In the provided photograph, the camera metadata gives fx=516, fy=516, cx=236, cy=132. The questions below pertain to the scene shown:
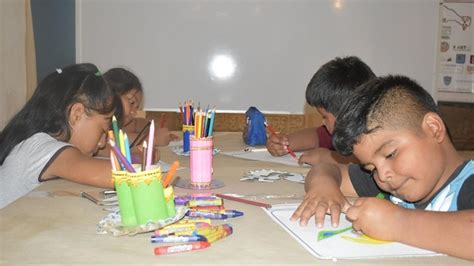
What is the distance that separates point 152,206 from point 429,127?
0.52 m

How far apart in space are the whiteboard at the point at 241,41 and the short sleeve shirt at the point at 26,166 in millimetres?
2070

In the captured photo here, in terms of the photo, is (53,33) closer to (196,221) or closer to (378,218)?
(196,221)

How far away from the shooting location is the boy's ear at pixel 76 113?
1.46 metres

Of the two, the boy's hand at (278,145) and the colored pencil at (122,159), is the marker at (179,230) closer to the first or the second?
the colored pencil at (122,159)

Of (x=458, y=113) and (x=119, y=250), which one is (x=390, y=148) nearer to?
(x=119, y=250)

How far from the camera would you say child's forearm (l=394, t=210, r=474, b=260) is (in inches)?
28.5

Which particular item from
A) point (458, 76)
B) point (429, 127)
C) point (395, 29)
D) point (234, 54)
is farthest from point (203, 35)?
point (429, 127)

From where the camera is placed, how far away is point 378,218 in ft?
2.62

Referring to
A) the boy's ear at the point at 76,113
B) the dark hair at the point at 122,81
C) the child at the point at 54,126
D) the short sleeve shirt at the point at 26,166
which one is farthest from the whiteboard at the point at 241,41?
the short sleeve shirt at the point at 26,166

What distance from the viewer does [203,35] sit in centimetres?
338

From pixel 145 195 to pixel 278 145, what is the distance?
3.19 feet


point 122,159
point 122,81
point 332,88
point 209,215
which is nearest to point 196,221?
point 209,215

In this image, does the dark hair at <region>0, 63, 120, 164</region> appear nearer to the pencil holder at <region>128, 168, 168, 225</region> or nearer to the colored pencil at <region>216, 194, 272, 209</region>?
the colored pencil at <region>216, 194, 272, 209</region>

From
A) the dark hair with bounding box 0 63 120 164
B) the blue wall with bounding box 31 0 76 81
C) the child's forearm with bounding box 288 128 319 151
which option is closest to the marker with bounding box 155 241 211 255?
the dark hair with bounding box 0 63 120 164
